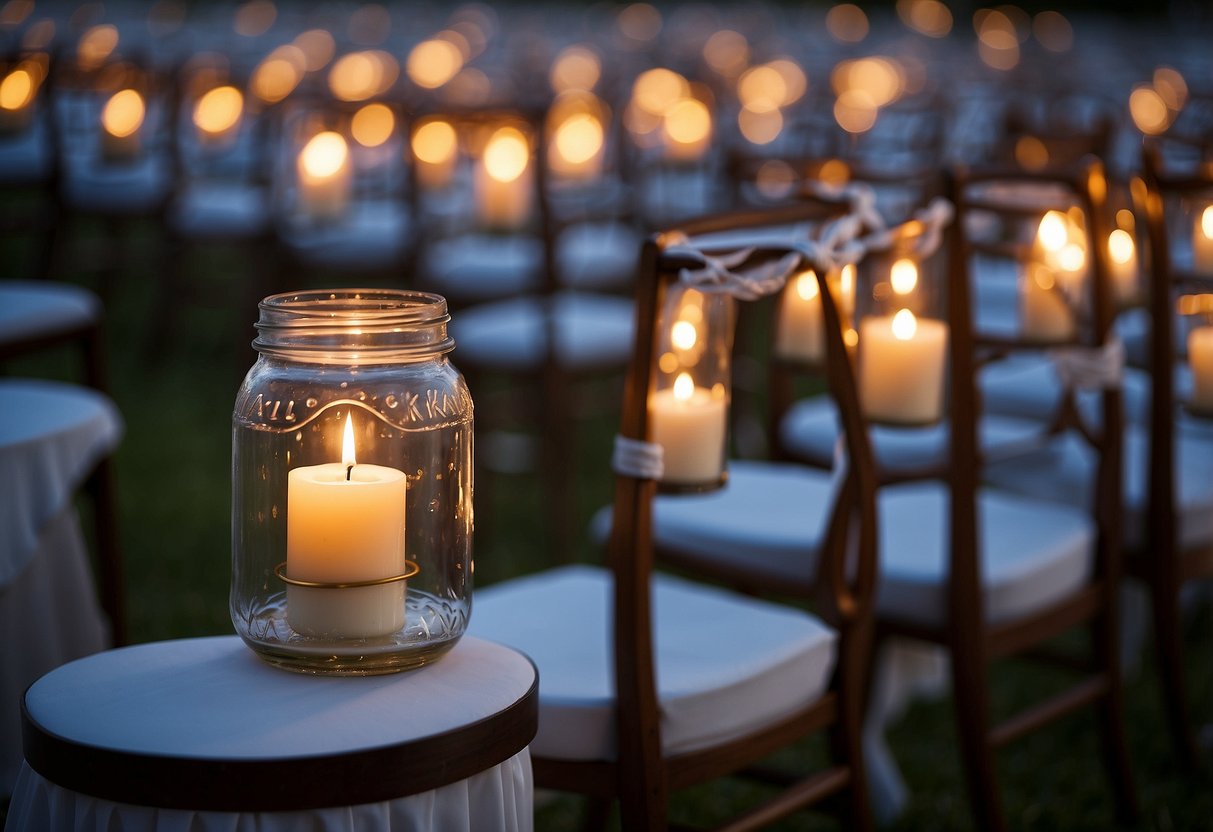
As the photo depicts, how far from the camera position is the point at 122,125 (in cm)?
476

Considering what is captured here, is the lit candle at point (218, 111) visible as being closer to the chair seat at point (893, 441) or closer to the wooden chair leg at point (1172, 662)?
the chair seat at point (893, 441)

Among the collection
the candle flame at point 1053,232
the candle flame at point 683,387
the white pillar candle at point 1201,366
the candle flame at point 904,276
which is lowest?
the white pillar candle at point 1201,366

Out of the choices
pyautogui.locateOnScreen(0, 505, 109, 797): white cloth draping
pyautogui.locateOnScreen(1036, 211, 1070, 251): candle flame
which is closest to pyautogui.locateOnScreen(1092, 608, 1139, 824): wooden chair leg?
pyautogui.locateOnScreen(1036, 211, 1070, 251): candle flame

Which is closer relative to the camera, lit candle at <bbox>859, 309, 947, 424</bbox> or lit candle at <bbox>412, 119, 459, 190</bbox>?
lit candle at <bbox>859, 309, 947, 424</bbox>

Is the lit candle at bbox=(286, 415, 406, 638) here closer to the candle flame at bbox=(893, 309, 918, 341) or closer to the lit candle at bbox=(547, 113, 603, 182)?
the candle flame at bbox=(893, 309, 918, 341)

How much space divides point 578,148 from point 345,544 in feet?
12.2

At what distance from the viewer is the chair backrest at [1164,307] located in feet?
7.56

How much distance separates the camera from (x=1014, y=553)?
6.99 ft

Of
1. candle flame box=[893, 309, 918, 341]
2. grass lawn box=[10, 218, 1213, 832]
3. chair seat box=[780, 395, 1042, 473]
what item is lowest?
grass lawn box=[10, 218, 1213, 832]

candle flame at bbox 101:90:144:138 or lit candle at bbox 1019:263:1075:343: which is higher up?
candle flame at bbox 101:90:144:138

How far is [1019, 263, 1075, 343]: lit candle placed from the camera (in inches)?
85.4

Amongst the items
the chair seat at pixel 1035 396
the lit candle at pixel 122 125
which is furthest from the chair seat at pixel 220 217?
the chair seat at pixel 1035 396

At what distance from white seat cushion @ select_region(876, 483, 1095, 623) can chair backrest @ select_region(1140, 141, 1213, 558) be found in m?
0.15

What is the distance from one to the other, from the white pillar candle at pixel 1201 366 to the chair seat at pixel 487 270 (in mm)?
1632
